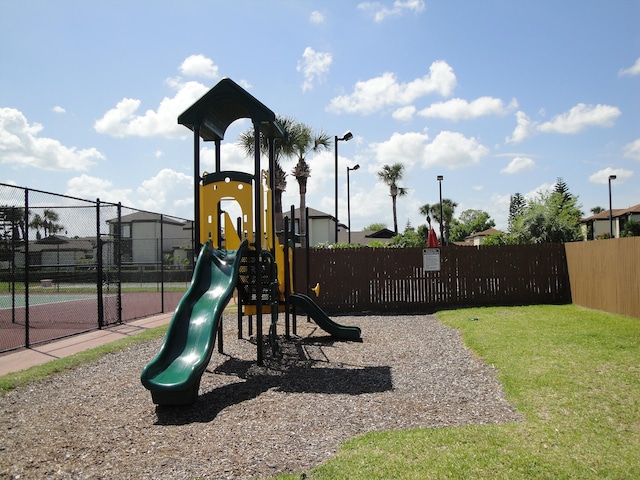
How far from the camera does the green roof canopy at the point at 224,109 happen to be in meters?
8.16

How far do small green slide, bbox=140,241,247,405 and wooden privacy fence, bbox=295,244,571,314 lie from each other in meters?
6.93

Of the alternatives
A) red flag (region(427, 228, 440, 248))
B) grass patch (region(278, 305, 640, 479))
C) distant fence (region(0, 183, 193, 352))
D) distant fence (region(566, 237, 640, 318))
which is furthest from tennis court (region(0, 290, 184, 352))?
distant fence (region(566, 237, 640, 318))

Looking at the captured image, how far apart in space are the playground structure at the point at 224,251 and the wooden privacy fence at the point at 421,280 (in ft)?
16.4

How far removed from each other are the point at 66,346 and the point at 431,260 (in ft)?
31.5

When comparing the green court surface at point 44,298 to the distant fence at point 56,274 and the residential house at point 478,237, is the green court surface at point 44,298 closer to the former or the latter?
the distant fence at point 56,274

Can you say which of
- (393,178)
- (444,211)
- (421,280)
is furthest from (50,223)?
(444,211)

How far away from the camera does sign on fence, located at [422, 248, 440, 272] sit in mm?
14969

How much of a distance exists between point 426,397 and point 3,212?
27.7 ft

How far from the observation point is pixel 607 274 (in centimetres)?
1198

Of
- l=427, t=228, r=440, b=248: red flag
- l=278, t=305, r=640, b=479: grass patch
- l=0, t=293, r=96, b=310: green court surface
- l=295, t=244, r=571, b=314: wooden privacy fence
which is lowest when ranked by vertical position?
l=278, t=305, r=640, b=479: grass patch

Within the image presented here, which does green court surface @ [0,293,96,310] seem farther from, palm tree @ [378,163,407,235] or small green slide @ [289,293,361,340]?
palm tree @ [378,163,407,235]

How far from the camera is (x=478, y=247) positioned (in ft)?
49.9

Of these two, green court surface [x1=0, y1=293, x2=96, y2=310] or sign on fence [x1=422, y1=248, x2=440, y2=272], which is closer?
sign on fence [x1=422, y1=248, x2=440, y2=272]

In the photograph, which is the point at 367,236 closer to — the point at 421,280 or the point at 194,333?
the point at 421,280
